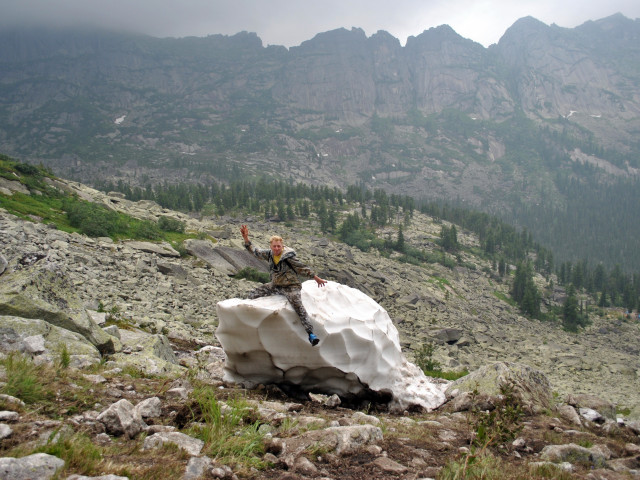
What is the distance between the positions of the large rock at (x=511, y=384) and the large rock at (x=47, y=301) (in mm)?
8624

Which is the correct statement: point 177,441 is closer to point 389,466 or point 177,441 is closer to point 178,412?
point 178,412

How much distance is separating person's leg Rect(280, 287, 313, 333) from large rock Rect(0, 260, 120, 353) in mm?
4652

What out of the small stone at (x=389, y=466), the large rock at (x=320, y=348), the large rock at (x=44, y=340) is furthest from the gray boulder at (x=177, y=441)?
the large rock at (x=320, y=348)

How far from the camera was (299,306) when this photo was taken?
8.23 metres

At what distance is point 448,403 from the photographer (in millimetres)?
9523

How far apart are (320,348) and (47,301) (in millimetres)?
6295

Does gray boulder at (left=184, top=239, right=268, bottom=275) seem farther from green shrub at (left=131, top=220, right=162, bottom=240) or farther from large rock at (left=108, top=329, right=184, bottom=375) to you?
large rock at (left=108, top=329, right=184, bottom=375)

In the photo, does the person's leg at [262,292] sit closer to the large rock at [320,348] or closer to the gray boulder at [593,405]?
the large rock at [320,348]

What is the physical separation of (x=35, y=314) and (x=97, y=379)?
3.25 metres

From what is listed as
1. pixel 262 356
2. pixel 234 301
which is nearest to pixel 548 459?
pixel 262 356

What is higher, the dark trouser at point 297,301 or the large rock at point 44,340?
the dark trouser at point 297,301

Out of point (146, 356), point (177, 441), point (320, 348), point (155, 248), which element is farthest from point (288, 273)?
point (155, 248)

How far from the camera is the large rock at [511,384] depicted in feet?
30.5

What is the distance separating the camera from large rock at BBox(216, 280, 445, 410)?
27.4 ft
